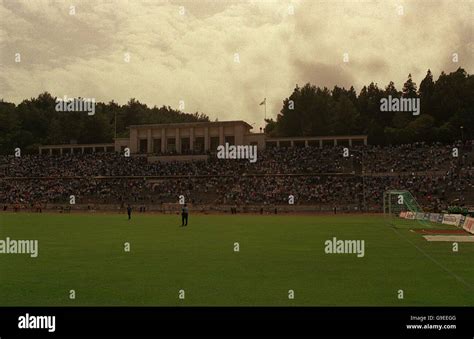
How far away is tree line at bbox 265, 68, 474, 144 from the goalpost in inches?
1785

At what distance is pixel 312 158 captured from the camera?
271 feet

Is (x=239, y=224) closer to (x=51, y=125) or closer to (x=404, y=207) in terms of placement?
(x=404, y=207)

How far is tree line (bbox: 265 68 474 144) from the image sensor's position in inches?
3954

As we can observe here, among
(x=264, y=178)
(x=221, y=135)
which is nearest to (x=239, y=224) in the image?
(x=264, y=178)

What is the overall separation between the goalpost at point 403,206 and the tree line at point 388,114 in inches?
1785

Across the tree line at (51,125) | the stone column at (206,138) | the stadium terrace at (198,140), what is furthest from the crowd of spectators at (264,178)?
the tree line at (51,125)

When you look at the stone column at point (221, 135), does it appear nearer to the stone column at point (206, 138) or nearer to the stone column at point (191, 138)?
the stone column at point (206, 138)

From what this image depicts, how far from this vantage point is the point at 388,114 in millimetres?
116188

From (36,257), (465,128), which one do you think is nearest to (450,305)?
(36,257)

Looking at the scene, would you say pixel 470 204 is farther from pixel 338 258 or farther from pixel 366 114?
pixel 366 114

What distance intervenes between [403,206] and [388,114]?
65.2 metres

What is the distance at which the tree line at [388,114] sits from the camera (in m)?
100

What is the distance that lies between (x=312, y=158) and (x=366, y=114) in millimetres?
43983

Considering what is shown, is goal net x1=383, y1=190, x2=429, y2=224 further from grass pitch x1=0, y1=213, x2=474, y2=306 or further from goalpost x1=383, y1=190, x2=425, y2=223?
grass pitch x1=0, y1=213, x2=474, y2=306
